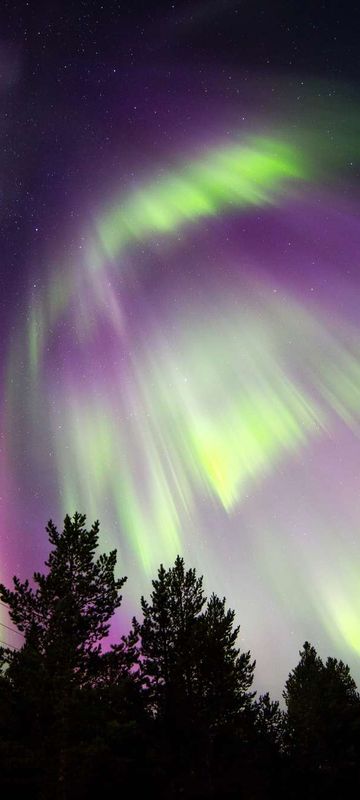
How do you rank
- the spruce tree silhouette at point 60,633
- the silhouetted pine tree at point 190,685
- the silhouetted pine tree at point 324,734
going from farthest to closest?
the silhouetted pine tree at point 324,734 → the silhouetted pine tree at point 190,685 → the spruce tree silhouette at point 60,633

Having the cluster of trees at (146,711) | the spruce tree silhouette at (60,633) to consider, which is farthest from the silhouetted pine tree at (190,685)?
the spruce tree silhouette at (60,633)

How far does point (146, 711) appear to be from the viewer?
24.1 metres

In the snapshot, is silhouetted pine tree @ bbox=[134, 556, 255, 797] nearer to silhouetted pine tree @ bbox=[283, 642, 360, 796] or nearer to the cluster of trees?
the cluster of trees

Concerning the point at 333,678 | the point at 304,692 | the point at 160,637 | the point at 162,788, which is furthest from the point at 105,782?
the point at 333,678

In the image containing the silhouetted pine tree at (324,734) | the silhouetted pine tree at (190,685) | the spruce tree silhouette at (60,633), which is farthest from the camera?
the silhouetted pine tree at (324,734)

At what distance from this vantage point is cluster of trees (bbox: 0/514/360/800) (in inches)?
653

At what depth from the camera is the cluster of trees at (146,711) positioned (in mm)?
16594

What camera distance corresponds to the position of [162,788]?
879 inches

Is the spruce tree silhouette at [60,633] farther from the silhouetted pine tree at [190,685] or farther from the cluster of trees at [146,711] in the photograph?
the silhouetted pine tree at [190,685]

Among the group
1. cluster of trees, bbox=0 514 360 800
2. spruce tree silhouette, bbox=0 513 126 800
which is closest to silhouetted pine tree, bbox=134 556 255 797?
cluster of trees, bbox=0 514 360 800

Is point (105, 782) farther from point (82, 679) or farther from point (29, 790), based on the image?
point (82, 679)

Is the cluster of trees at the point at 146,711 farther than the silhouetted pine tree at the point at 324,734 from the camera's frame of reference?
No

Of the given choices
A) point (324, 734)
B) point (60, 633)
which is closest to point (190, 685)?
point (60, 633)

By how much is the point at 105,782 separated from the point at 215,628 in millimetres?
8140
